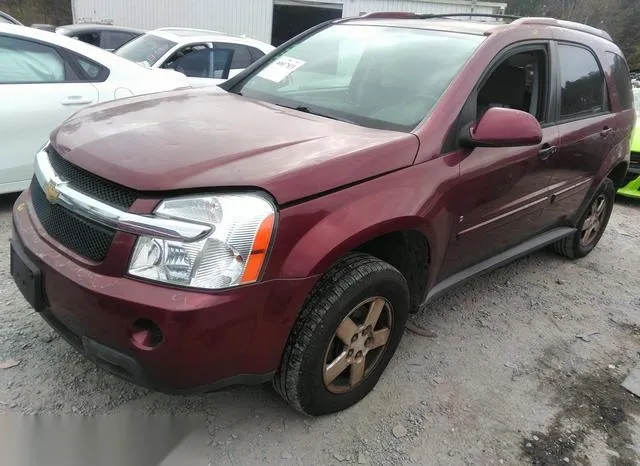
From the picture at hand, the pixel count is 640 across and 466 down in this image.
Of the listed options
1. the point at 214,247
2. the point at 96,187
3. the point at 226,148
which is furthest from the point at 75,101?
the point at 214,247

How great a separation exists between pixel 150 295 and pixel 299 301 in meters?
0.54

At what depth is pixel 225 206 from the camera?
184 centimetres

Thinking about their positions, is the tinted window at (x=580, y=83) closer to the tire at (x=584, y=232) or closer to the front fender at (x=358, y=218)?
the tire at (x=584, y=232)

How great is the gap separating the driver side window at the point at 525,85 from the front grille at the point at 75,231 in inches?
88.1

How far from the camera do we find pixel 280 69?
3.31m

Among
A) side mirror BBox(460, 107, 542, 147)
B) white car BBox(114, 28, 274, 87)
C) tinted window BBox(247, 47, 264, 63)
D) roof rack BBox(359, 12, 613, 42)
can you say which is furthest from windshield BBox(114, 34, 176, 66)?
side mirror BBox(460, 107, 542, 147)

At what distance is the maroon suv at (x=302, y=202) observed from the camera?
1829 millimetres

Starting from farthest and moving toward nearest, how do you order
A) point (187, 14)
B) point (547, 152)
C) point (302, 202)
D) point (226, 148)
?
1. point (187, 14)
2. point (547, 152)
3. point (226, 148)
4. point (302, 202)

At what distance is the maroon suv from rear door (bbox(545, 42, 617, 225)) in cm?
3

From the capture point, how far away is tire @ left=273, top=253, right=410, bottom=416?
2.13 metres

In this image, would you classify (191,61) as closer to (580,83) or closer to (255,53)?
(255,53)

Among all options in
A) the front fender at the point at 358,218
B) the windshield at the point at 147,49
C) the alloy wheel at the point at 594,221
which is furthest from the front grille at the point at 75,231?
the windshield at the point at 147,49

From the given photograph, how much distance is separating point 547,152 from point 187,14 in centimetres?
1790

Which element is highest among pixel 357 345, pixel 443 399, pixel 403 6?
pixel 403 6
